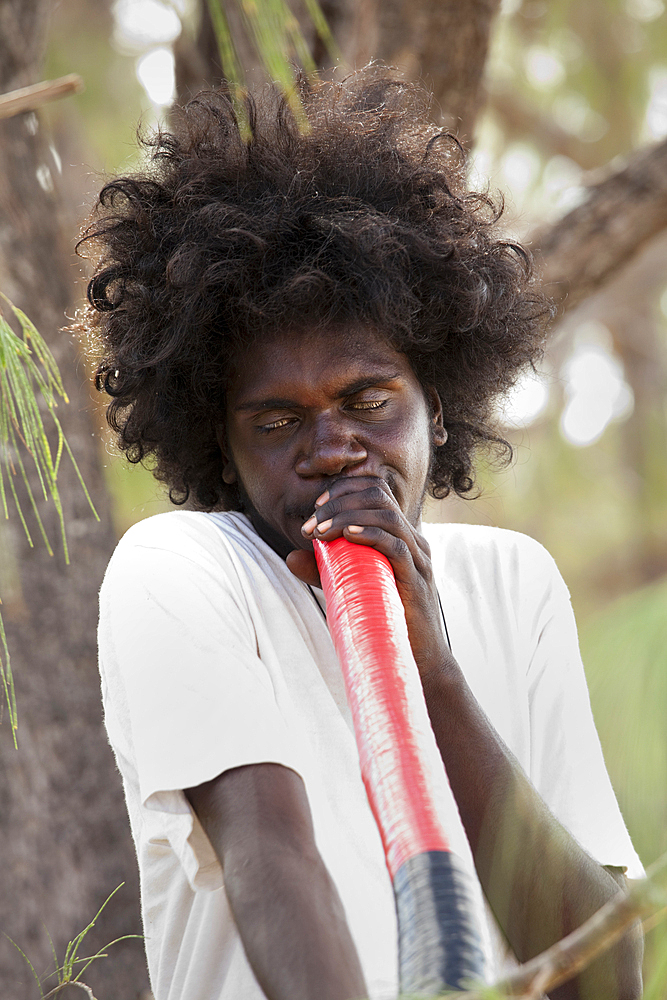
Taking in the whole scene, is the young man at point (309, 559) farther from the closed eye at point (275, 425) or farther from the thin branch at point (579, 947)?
the thin branch at point (579, 947)

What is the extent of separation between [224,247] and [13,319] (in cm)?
83

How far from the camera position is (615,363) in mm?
7184

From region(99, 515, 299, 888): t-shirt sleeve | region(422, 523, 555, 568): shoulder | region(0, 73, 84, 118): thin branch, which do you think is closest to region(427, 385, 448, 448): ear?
region(422, 523, 555, 568): shoulder

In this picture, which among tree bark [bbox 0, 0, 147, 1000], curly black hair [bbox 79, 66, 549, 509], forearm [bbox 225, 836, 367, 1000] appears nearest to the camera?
forearm [bbox 225, 836, 367, 1000]

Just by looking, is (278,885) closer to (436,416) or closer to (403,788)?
(403,788)

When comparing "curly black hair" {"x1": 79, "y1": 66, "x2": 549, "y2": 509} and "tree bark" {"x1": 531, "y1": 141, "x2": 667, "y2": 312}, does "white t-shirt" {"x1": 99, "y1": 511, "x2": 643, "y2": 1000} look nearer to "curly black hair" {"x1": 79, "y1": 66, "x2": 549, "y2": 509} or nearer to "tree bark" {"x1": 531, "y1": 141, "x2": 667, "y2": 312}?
"curly black hair" {"x1": 79, "y1": 66, "x2": 549, "y2": 509}

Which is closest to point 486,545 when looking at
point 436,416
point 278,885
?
point 436,416

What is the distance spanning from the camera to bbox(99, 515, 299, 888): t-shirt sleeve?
108cm

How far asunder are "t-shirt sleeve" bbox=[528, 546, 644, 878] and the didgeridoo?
53 cm

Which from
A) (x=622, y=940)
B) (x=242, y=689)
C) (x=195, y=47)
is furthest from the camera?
(x=195, y=47)

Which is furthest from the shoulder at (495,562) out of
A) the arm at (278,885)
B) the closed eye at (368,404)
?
the arm at (278,885)

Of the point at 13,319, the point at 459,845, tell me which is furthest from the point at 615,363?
the point at 459,845

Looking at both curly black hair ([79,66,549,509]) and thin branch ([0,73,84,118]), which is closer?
thin branch ([0,73,84,118])

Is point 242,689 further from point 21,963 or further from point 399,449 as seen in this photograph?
point 21,963
